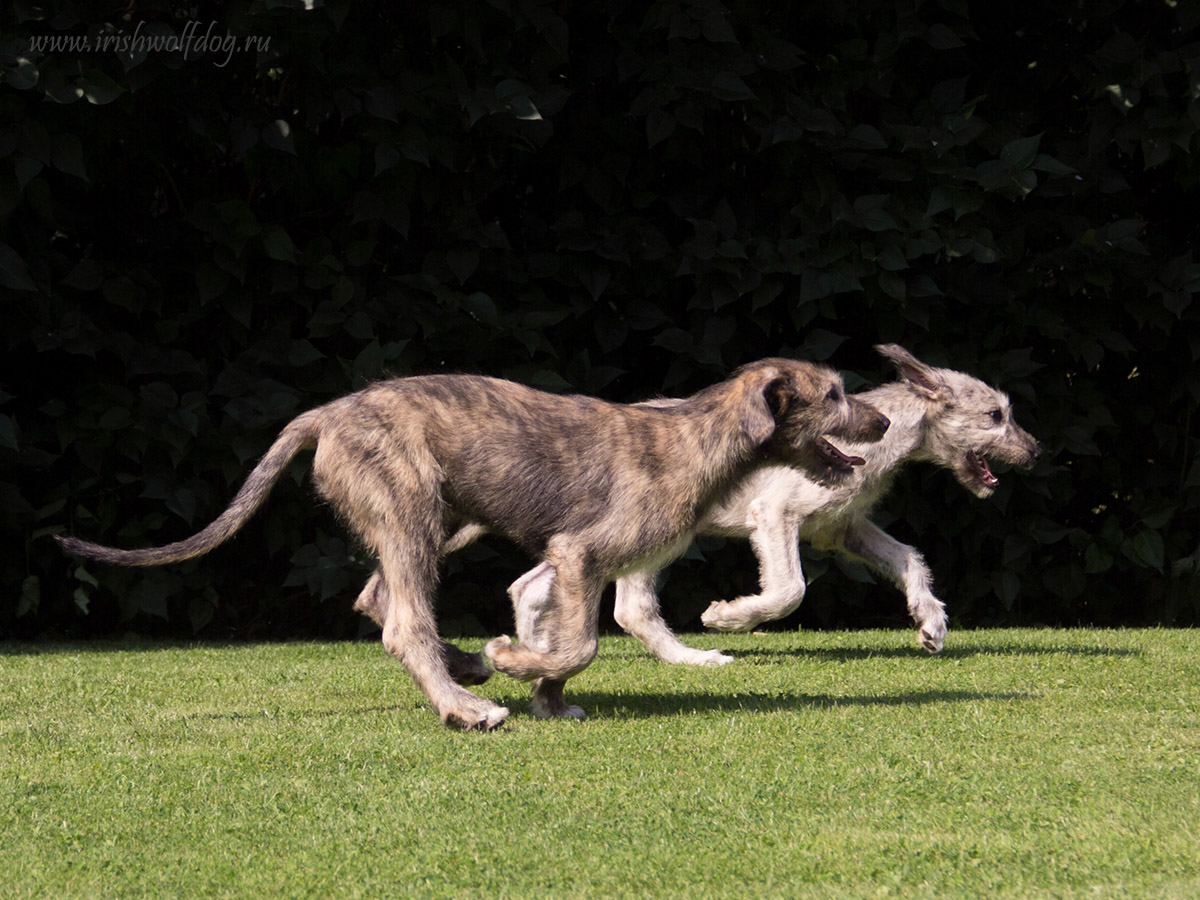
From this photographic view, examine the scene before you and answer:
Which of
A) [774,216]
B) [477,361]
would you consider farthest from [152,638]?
[774,216]

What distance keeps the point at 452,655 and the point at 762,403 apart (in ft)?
5.74

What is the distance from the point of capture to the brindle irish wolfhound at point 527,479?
5.70 meters

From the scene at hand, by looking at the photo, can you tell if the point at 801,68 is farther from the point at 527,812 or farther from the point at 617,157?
the point at 527,812

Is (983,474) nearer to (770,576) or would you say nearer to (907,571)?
(907,571)

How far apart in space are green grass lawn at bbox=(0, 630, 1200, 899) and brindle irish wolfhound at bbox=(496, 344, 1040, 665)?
760 mm

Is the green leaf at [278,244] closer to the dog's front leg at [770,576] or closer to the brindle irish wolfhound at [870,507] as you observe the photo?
the brindle irish wolfhound at [870,507]

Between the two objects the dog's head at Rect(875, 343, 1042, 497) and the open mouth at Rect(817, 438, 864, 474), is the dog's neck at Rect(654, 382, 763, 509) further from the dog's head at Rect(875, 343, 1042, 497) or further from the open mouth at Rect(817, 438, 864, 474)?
the dog's head at Rect(875, 343, 1042, 497)

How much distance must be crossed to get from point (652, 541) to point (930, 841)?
2.20 m

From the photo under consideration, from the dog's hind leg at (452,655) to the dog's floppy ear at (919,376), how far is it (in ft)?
12.1

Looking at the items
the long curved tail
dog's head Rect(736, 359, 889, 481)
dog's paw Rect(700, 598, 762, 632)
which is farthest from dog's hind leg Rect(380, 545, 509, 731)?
dog's paw Rect(700, 598, 762, 632)

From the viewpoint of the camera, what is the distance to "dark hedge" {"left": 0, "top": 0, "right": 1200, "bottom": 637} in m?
8.90

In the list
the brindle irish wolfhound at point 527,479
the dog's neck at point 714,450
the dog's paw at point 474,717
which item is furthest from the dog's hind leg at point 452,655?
the dog's neck at point 714,450

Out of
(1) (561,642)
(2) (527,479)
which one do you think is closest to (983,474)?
Answer: (2) (527,479)

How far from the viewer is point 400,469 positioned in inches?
225
